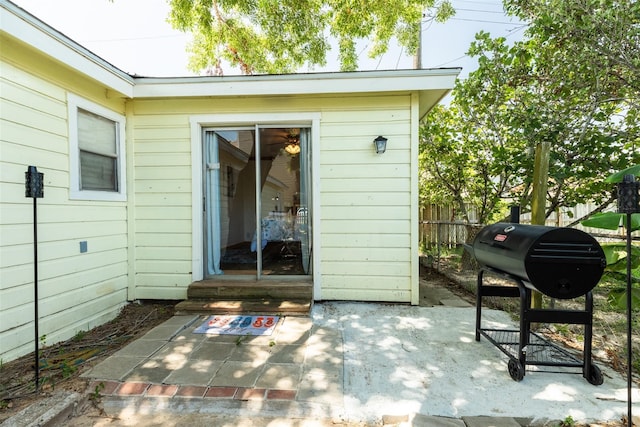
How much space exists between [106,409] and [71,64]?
3.02 meters

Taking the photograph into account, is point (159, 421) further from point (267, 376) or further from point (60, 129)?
point (60, 129)

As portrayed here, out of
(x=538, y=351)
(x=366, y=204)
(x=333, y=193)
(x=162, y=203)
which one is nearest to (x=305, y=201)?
(x=333, y=193)

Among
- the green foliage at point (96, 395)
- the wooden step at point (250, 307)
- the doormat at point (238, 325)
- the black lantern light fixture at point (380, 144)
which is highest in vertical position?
the black lantern light fixture at point (380, 144)

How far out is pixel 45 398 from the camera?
1812mm

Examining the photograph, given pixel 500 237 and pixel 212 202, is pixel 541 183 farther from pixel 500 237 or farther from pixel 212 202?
pixel 212 202

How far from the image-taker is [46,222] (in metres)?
2.65

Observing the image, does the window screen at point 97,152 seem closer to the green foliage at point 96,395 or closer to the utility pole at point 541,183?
the green foliage at point 96,395

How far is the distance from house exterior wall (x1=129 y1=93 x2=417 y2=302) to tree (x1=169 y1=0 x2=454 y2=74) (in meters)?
4.44

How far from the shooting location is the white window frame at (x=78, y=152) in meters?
2.90

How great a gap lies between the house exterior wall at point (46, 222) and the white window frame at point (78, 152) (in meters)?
0.05

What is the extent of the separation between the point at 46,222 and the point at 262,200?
2.13m

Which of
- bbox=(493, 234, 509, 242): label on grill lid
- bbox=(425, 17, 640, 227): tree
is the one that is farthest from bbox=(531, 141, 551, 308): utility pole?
bbox=(425, 17, 640, 227): tree

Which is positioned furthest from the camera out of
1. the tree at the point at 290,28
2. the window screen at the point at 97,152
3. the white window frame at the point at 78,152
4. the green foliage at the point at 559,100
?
the tree at the point at 290,28

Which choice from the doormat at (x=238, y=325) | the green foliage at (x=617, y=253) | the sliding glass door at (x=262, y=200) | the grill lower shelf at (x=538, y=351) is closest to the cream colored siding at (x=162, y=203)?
the sliding glass door at (x=262, y=200)
